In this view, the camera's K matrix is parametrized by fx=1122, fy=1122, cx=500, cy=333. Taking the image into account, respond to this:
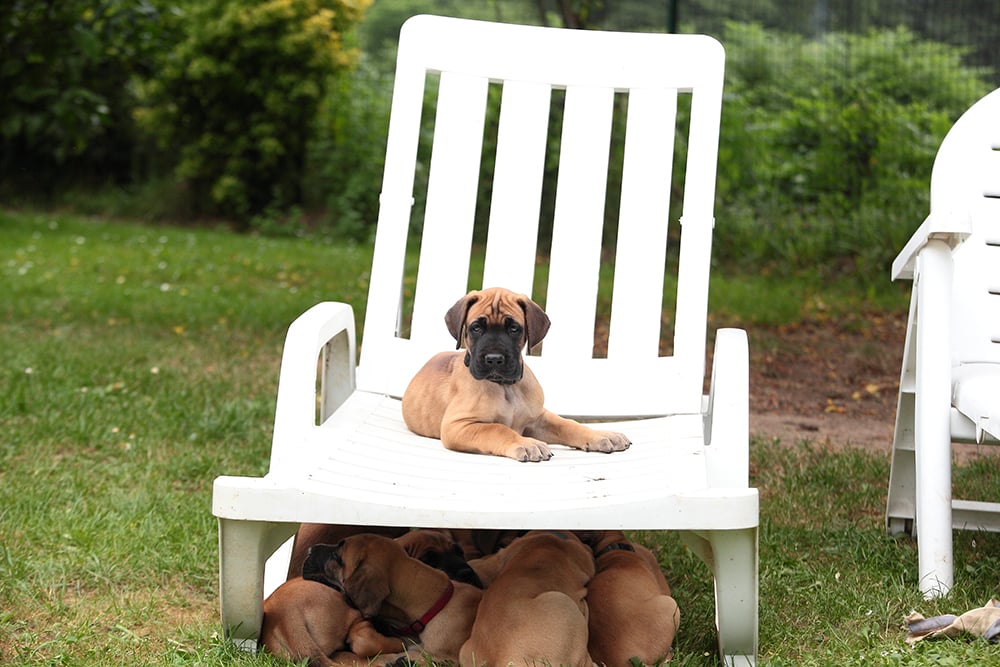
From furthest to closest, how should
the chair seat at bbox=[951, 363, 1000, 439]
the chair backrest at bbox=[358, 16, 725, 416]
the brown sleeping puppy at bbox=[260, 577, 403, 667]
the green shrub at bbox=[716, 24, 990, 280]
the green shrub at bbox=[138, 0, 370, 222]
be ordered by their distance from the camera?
the green shrub at bbox=[138, 0, 370, 222] → the green shrub at bbox=[716, 24, 990, 280] → the chair backrest at bbox=[358, 16, 725, 416] → the chair seat at bbox=[951, 363, 1000, 439] → the brown sleeping puppy at bbox=[260, 577, 403, 667]

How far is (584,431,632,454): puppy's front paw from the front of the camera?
98.3 inches

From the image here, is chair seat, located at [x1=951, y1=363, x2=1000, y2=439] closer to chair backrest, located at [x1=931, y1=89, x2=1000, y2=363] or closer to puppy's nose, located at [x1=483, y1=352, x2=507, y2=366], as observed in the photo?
chair backrest, located at [x1=931, y1=89, x2=1000, y2=363]

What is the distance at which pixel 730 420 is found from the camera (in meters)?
2.38

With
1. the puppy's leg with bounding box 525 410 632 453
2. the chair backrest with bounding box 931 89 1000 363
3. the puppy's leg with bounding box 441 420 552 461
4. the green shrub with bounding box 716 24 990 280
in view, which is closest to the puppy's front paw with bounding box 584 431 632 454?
the puppy's leg with bounding box 525 410 632 453

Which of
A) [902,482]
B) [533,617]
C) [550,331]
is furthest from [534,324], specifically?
[902,482]

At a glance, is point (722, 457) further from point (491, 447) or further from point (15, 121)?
point (15, 121)

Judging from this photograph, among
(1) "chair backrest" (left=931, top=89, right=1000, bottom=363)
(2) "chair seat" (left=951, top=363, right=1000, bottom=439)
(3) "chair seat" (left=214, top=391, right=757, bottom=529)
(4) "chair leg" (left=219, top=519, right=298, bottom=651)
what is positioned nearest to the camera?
(3) "chair seat" (left=214, top=391, right=757, bottom=529)

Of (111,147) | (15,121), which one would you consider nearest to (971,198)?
(15,121)

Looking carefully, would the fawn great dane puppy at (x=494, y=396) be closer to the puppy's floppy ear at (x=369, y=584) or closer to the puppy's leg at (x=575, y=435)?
the puppy's leg at (x=575, y=435)

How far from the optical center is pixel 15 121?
4836 millimetres

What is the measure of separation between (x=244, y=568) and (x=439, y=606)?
390 millimetres

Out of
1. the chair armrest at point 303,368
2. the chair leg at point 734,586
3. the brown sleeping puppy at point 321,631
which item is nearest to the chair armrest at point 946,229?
the chair leg at point 734,586

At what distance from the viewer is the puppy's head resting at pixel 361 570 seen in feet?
7.15

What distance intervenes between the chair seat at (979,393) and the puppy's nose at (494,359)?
41.7 inches
